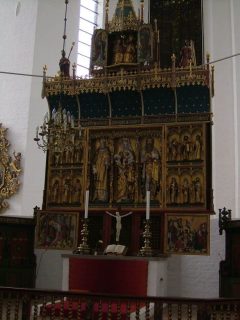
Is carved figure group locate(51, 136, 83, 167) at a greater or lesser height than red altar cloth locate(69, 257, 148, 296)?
greater

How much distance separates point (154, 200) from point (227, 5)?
28.1 ft

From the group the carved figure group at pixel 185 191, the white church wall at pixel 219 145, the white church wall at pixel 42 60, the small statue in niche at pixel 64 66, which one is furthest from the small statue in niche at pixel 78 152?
the white church wall at pixel 219 145

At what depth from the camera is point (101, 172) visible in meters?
12.1

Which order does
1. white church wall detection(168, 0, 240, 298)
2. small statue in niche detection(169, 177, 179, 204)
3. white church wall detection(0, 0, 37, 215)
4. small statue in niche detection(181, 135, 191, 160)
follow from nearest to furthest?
small statue in niche detection(169, 177, 179, 204), small statue in niche detection(181, 135, 191, 160), white church wall detection(168, 0, 240, 298), white church wall detection(0, 0, 37, 215)

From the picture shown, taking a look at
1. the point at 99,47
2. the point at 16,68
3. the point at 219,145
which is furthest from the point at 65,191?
the point at 16,68

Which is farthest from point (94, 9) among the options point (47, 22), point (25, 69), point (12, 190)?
point (12, 190)

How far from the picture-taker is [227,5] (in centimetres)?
1662

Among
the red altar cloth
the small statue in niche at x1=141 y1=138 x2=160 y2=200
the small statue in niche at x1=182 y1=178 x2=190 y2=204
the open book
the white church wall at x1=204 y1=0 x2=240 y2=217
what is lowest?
the red altar cloth

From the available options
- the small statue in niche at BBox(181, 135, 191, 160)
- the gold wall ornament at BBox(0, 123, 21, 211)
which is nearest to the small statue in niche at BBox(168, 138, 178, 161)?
the small statue in niche at BBox(181, 135, 191, 160)

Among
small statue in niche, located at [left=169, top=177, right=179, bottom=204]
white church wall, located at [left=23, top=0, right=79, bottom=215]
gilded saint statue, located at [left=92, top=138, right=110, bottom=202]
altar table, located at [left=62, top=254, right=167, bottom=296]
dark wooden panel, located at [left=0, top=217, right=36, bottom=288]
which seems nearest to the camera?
altar table, located at [left=62, top=254, right=167, bottom=296]

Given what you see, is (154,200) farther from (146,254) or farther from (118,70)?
(118,70)

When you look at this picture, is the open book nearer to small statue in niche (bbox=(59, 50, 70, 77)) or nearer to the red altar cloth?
the red altar cloth

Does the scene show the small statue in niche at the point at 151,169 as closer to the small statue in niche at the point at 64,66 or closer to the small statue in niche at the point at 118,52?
the small statue in niche at the point at 118,52

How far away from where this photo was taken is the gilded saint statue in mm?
12016
